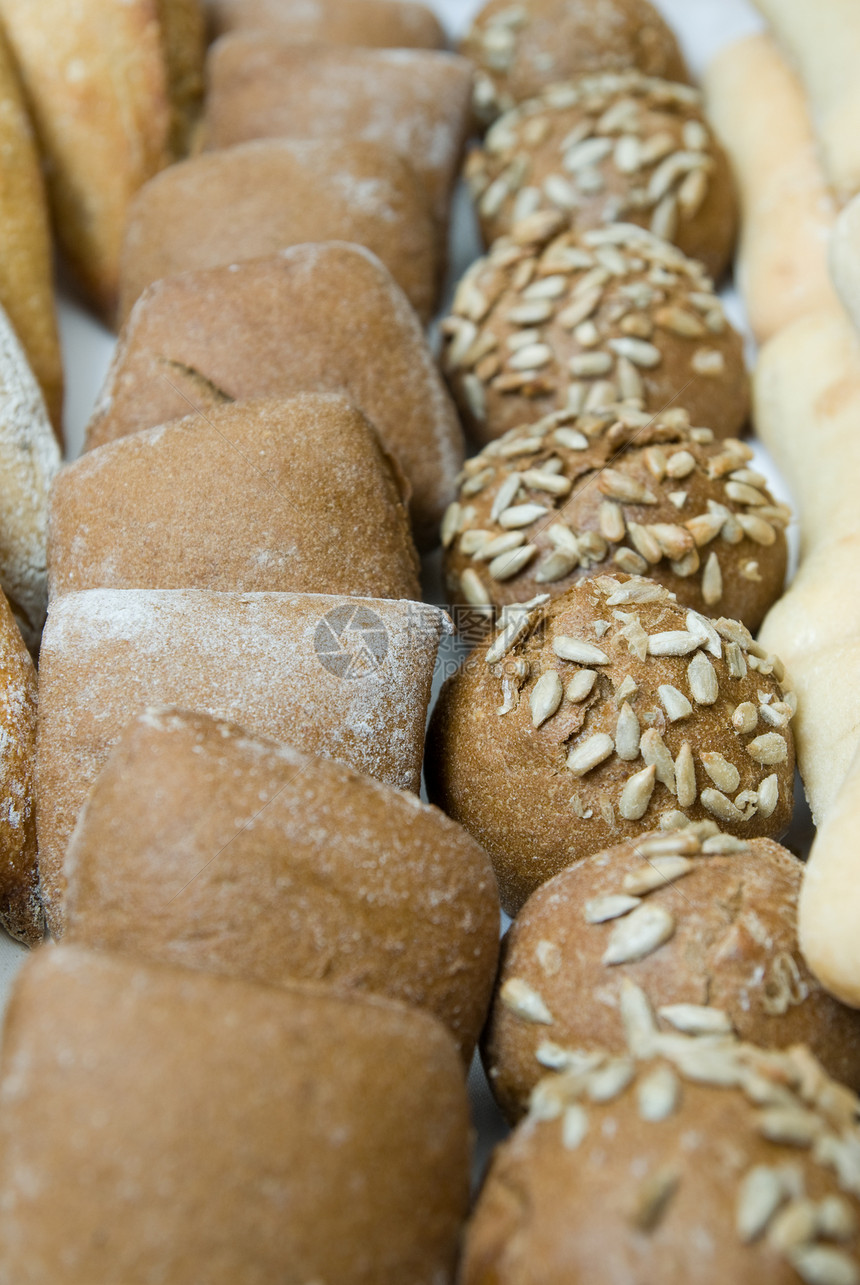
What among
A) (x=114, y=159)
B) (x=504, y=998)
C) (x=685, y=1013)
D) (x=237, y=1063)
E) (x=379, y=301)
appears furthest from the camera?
(x=114, y=159)

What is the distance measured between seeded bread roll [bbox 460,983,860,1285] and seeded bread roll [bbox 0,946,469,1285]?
82 millimetres

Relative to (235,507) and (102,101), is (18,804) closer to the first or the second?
(235,507)

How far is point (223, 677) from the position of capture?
3.59ft

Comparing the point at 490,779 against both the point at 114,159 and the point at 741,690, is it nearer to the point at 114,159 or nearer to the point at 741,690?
the point at 741,690

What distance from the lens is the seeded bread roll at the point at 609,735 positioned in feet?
3.61

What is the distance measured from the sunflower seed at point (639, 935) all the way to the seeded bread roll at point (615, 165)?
1179 mm

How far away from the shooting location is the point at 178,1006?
0.77m

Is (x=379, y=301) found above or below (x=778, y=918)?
above

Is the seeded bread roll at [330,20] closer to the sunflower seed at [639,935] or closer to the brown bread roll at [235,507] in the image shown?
the brown bread roll at [235,507]

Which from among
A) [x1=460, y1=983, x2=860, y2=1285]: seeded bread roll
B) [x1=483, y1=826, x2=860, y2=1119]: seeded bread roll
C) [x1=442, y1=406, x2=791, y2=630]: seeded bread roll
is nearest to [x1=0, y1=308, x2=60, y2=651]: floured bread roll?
[x1=442, y1=406, x2=791, y2=630]: seeded bread roll

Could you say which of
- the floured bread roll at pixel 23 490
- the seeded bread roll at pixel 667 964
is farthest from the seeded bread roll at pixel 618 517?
the floured bread roll at pixel 23 490

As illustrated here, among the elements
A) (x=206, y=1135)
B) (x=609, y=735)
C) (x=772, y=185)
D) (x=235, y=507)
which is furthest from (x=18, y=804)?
(x=772, y=185)

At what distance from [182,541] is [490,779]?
44cm

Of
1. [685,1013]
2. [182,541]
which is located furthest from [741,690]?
[182,541]
